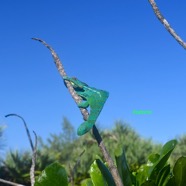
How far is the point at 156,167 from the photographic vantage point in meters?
0.94

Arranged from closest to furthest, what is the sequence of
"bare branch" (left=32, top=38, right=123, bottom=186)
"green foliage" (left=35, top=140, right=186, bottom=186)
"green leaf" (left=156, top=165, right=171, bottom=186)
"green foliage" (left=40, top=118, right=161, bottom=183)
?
"bare branch" (left=32, top=38, right=123, bottom=186) < "green foliage" (left=35, top=140, right=186, bottom=186) < "green leaf" (left=156, top=165, right=171, bottom=186) < "green foliage" (left=40, top=118, right=161, bottom=183)

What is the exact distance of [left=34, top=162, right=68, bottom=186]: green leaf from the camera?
844mm

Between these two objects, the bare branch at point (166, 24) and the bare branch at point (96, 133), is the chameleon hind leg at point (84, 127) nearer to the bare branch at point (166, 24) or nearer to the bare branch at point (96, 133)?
the bare branch at point (96, 133)

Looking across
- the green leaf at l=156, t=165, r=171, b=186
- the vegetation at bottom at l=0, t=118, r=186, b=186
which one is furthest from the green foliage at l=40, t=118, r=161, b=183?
the green leaf at l=156, t=165, r=171, b=186

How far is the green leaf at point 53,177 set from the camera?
844 mm

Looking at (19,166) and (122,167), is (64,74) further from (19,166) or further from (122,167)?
(19,166)

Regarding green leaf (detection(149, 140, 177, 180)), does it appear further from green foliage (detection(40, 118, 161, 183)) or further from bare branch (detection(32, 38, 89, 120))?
green foliage (detection(40, 118, 161, 183))

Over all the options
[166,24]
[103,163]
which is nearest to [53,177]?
[103,163]

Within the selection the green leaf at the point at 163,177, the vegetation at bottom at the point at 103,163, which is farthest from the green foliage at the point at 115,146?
the green leaf at the point at 163,177

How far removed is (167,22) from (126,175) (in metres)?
0.30

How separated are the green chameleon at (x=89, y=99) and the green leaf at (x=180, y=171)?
0.63 feet

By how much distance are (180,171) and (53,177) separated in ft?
0.77

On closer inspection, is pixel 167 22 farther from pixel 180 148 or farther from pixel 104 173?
pixel 180 148

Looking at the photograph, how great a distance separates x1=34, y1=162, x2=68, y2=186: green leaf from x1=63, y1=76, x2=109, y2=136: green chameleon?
3.5 inches
